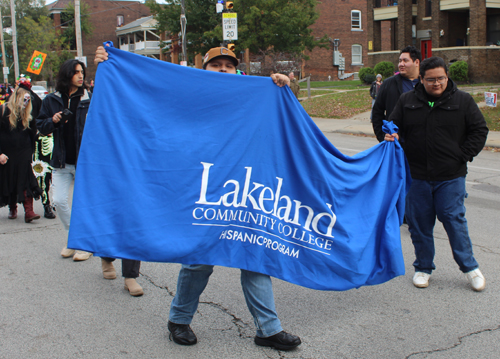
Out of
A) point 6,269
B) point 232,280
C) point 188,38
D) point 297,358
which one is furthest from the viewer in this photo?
point 188,38

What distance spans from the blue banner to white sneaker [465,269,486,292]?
49.1 inches

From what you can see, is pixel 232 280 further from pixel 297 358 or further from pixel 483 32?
pixel 483 32

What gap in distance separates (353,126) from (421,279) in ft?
49.7

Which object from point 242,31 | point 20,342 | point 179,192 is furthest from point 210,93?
point 242,31

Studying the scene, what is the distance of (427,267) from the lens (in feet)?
15.3

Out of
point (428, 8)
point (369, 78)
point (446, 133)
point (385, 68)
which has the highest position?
point (428, 8)

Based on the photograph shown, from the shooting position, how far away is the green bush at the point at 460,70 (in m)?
27.6

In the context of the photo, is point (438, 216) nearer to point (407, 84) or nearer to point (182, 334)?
point (407, 84)

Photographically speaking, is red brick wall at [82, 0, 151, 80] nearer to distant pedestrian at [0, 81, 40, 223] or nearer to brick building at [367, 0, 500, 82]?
brick building at [367, 0, 500, 82]

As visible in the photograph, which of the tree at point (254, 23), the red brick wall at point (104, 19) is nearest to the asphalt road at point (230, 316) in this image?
the tree at point (254, 23)

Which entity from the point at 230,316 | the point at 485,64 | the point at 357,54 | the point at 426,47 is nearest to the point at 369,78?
the point at 426,47

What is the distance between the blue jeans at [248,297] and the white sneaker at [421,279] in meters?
1.71

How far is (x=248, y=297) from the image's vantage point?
3461mm

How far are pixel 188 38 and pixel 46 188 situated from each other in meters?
32.0
